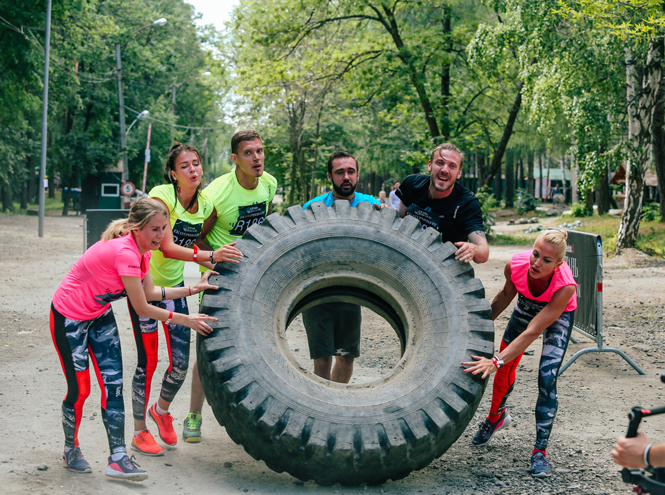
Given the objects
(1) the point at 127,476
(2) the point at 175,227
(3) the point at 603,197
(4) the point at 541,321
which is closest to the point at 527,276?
(4) the point at 541,321

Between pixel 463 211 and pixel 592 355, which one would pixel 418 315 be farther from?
pixel 592 355

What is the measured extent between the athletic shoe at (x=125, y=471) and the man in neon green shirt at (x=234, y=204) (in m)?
0.72

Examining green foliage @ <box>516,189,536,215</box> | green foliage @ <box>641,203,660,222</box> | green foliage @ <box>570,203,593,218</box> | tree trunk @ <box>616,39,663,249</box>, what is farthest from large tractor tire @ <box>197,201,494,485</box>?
green foliage @ <box>516,189,536,215</box>

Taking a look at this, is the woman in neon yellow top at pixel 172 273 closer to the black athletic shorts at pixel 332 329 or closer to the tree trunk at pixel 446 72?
the black athletic shorts at pixel 332 329

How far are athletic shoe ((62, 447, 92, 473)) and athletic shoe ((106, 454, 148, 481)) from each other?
16 centimetres

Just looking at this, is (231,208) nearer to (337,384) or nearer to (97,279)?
(97,279)

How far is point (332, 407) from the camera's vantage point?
126 inches

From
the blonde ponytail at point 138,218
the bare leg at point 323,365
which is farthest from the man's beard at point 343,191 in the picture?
the blonde ponytail at point 138,218

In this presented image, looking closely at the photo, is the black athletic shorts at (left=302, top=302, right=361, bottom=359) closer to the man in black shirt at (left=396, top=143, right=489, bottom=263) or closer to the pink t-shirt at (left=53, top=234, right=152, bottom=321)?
the man in black shirt at (left=396, top=143, right=489, bottom=263)

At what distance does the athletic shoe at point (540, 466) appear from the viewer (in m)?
3.63

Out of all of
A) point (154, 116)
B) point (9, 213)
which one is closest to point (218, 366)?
point (9, 213)

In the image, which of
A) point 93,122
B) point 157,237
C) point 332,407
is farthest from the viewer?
point 93,122

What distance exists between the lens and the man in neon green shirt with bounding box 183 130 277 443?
4.21 metres

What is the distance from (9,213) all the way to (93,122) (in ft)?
21.8
